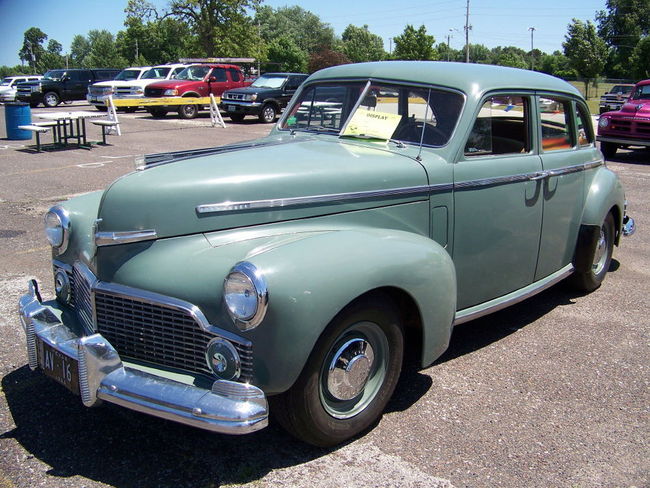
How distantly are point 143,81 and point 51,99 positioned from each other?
272 inches

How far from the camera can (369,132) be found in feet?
13.0

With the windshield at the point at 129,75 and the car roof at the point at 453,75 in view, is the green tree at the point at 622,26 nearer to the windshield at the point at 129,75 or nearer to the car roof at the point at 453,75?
the windshield at the point at 129,75

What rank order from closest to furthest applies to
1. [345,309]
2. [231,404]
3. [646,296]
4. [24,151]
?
[231,404] → [345,309] → [646,296] → [24,151]


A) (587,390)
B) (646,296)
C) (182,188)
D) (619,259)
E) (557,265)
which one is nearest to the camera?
(182,188)

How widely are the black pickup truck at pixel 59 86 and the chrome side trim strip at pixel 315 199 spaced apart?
27390mm

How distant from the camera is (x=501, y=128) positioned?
4.12 meters

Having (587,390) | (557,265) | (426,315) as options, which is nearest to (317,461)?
(426,315)

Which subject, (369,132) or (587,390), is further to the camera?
(369,132)

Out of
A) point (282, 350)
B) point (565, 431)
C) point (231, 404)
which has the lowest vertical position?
point (565, 431)

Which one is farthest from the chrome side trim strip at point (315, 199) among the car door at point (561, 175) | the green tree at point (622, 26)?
the green tree at point (622, 26)

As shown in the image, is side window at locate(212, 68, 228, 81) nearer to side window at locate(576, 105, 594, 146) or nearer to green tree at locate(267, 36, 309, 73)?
side window at locate(576, 105, 594, 146)

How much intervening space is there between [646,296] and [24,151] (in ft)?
41.8

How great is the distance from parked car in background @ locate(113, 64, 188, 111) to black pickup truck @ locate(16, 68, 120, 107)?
16.8 feet

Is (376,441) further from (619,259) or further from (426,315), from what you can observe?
(619,259)
